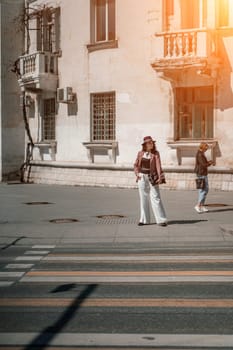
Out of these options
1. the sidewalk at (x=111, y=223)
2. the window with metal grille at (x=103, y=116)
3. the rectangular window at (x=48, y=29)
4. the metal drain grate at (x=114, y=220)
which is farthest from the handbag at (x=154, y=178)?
the rectangular window at (x=48, y=29)

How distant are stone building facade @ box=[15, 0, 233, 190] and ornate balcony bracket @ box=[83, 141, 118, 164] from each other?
49mm

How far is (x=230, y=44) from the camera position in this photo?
20969 mm

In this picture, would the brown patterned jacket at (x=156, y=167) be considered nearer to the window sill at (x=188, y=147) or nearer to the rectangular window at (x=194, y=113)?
the window sill at (x=188, y=147)

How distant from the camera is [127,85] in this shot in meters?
22.9

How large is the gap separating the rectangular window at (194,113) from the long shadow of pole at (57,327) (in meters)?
15.3

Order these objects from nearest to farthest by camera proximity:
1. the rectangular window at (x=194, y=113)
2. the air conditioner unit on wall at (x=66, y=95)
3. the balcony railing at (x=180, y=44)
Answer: the balcony railing at (x=180, y=44), the rectangular window at (x=194, y=113), the air conditioner unit on wall at (x=66, y=95)

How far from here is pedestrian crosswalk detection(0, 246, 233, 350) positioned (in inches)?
207

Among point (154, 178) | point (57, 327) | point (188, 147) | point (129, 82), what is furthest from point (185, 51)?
point (57, 327)

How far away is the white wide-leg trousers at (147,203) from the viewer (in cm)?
1277

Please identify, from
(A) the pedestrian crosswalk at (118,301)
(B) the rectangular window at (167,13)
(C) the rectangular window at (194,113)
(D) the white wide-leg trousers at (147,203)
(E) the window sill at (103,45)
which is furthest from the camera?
(E) the window sill at (103,45)

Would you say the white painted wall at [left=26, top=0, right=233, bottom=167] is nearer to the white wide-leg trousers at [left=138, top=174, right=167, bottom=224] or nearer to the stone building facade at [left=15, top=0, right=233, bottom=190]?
the stone building facade at [left=15, top=0, right=233, bottom=190]

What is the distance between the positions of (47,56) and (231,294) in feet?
65.4

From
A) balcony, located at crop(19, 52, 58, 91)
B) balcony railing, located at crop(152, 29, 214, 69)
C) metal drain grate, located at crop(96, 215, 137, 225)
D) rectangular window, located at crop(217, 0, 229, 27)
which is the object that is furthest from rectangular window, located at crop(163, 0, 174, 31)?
metal drain grate, located at crop(96, 215, 137, 225)

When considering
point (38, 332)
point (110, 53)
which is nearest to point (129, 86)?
point (110, 53)
